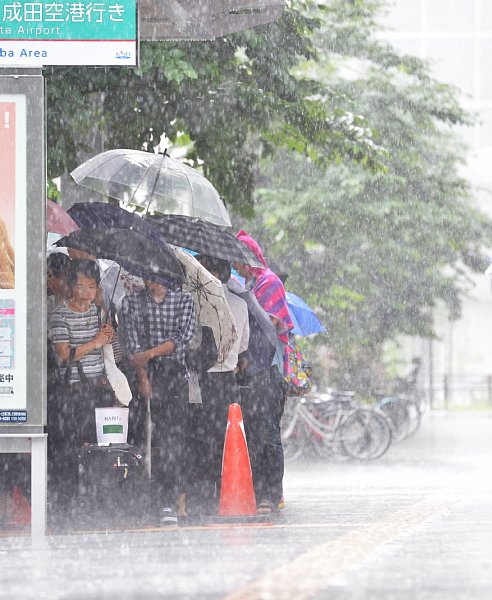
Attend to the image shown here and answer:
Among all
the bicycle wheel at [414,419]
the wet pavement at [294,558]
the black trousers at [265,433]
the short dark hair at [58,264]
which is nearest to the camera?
the wet pavement at [294,558]

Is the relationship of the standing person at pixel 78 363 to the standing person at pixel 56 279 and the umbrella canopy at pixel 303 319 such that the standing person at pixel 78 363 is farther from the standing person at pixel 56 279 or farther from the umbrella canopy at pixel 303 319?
the umbrella canopy at pixel 303 319

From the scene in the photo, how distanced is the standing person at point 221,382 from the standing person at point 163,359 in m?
0.50

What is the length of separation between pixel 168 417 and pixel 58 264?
3.91 ft

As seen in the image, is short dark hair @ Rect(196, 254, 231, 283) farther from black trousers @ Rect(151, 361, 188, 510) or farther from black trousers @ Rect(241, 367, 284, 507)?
black trousers @ Rect(151, 361, 188, 510)

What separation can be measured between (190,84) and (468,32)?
79707 millimetres

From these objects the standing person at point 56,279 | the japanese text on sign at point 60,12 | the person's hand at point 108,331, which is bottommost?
the person's hand at point 108,331

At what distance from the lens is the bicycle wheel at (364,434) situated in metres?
19.6

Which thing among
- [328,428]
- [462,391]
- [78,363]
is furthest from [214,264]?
[462,391]

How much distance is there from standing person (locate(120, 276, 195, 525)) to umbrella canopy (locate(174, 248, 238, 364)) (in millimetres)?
354

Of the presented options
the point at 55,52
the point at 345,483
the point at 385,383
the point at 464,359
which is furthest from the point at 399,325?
the point at 464,359

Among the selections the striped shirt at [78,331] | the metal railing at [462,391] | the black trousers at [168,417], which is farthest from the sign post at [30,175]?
the metal railing at [462,391]

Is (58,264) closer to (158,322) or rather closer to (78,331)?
(78,331)

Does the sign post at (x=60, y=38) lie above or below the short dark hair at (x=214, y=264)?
above

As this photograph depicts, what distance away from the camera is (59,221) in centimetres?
1071
